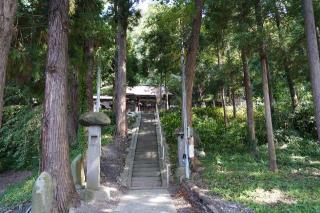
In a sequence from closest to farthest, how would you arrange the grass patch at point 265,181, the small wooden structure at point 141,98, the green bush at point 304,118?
1. the grass patch at point 265,181
2. the green bush at point 304,118
3. the small wooden structure at point 141,98

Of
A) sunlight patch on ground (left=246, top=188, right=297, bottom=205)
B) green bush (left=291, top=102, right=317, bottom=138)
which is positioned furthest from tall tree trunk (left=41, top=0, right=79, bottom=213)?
green bush (left=291, top=102, right=317, bottom=138)

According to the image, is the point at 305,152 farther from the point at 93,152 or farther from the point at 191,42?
the point at 93,152

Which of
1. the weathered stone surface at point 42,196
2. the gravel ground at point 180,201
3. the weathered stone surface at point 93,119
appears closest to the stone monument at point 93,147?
the weathered stone surface at point 93,119

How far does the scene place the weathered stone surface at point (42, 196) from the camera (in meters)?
5.67

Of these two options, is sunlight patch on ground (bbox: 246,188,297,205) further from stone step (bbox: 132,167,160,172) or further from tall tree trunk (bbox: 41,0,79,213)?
stone step (bbox: 132,167,160,172)

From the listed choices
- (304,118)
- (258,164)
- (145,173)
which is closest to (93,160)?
(145,173)

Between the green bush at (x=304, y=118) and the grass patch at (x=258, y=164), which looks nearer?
the grass patch at (x=258, y=164)

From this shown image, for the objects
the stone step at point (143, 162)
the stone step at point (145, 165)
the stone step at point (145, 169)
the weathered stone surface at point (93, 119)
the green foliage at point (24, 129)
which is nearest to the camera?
the weathered stone surface at point (93, 119)

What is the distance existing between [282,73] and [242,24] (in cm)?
1069

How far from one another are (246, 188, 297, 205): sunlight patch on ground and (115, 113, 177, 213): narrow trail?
2.14m

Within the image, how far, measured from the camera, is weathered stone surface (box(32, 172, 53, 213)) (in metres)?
5.67

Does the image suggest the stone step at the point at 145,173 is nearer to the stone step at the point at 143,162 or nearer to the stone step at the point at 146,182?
the stone step at the point at 146,182

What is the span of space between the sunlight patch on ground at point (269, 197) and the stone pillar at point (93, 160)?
4.56 meters

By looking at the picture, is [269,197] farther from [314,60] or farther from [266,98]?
[266,98]
